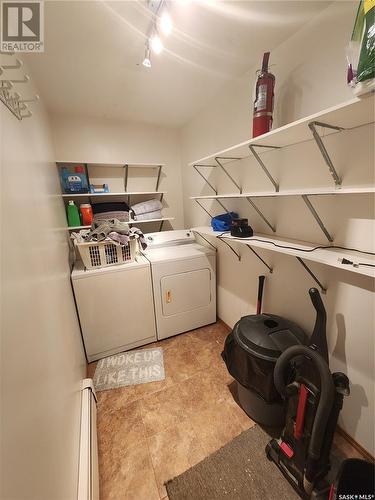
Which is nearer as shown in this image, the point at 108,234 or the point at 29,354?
the point at 29,354

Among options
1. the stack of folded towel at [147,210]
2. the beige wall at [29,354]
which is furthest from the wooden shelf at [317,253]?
the stack of folded towel at [147,210]

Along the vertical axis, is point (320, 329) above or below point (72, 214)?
below

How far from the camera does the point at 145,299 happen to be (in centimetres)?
212

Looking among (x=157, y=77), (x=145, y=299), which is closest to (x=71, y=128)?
(x=157, y=77)

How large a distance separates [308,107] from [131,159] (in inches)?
79.0

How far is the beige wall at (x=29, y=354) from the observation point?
20.7 inches

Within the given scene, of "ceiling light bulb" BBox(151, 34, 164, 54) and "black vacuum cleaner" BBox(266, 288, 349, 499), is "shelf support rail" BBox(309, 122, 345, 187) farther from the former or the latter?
"ceiling light bulb" BBox(151, 34, 164, 54)

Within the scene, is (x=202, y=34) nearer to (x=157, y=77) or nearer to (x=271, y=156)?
(x=157, y=77)

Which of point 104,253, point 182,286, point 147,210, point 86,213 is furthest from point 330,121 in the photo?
point 86,213

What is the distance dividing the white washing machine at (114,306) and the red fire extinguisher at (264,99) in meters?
1.48

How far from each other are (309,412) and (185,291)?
1.42m

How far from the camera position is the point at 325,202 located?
1.23 meters

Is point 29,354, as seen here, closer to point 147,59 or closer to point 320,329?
point 320,329

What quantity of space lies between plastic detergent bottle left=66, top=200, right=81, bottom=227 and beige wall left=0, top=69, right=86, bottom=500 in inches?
46.7
